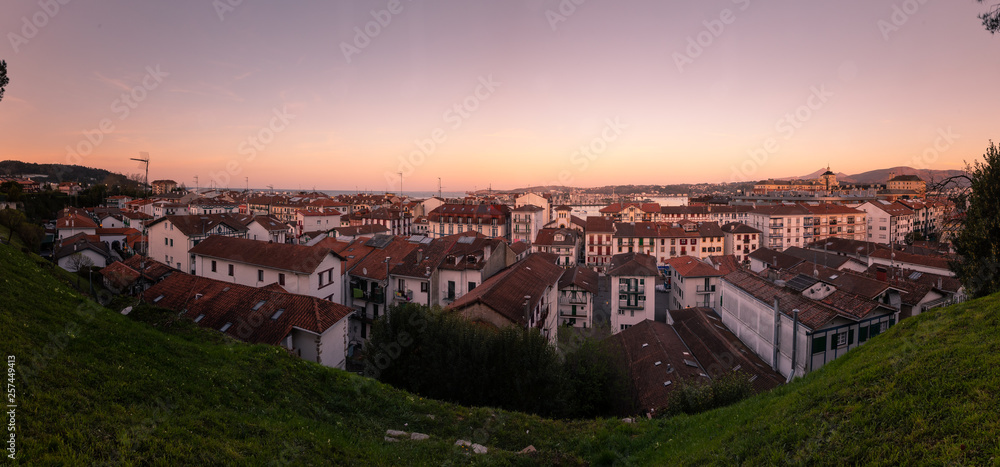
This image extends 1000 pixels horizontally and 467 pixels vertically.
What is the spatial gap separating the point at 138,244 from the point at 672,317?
58.0m

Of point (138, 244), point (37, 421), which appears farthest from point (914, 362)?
point (138, 244)

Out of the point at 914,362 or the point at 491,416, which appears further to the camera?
the point at 491,416

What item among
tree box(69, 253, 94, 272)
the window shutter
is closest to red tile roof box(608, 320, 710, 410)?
the window shutter

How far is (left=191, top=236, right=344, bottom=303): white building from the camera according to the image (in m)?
29.1

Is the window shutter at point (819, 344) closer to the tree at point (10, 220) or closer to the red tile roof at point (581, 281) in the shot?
the red tile roof at point (581, 281)

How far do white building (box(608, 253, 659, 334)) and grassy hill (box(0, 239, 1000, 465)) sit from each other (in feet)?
90.6

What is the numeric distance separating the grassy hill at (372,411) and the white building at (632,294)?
2762cm

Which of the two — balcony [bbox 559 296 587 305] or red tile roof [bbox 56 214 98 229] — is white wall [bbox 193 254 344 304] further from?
red tile roof [bbox 56 214 98 229]

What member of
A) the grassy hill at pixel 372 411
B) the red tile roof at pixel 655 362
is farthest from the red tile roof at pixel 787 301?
the grassy hill at pixel 372 411

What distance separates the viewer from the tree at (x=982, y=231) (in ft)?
47.8

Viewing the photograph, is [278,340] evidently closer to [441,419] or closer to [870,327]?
[441,419]

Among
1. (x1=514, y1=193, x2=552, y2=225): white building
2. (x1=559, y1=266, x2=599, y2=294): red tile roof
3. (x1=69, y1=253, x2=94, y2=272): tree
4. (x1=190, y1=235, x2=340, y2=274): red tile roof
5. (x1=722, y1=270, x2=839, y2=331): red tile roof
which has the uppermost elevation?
(x1=514, y1=193, x2=552, y2=225): white building

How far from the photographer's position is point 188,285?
85.6ft

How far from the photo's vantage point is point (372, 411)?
38.2 ft
